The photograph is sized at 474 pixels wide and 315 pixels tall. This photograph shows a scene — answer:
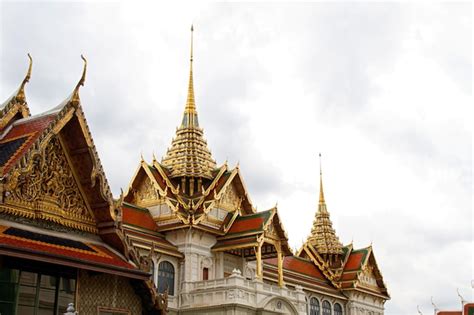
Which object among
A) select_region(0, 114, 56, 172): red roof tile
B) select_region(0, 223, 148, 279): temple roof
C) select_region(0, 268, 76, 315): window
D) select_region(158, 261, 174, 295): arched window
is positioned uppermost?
select_region(158, 261, 174, 295): arched window

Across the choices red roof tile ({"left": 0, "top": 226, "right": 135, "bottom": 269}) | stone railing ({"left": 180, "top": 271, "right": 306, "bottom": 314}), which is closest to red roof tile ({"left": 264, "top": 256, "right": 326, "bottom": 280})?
stone railing ({"left": 180, "top": 271, "right": 306, "bottom": 314})

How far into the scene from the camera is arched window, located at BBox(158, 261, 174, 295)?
104 ft

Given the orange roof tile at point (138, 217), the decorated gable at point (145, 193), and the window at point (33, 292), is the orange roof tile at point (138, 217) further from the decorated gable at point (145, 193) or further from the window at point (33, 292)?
the window at point (33, 292)

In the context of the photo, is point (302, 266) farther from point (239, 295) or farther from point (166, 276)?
point (239, 295)

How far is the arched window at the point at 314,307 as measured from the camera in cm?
4249

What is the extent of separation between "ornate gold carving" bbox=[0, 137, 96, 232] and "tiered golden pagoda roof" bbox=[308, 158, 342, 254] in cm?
3967

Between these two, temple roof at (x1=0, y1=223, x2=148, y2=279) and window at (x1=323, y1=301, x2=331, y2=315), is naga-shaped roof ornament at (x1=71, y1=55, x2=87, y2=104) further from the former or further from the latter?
window at (x1=323, y1=301, x2=331, y2=315)

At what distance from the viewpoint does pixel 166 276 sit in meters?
32.0

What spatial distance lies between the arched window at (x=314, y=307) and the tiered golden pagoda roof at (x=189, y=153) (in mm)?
10926

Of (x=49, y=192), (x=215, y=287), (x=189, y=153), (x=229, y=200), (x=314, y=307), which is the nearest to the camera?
(x=49, y=192)

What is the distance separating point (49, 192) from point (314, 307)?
109ft

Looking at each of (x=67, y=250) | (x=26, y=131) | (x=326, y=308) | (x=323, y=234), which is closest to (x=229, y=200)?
(x=326, y=308)

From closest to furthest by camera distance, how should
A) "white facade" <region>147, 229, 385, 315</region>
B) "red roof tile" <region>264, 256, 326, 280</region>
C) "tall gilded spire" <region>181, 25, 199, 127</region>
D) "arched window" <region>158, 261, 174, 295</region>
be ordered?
1. "white facade" <region>147, 229, 385, 315</region>
2. "arched window" <region>158, 261, 174, 295</region>
3. "tall gilded spire" <region>181, 25, 199, 127</region>
4. "red roof tile" <region>264, 256, 326, 280</region>

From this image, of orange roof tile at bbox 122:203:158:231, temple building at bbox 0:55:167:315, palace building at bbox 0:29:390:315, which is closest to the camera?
temple building at bbox 0:55:167:315
